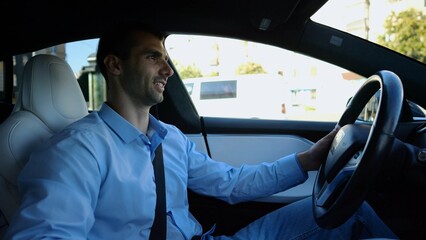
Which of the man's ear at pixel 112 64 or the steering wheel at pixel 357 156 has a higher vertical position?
the man's ear at pixel 112 64

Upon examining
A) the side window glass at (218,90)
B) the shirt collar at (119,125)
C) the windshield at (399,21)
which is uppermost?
the windshield at (399,21)

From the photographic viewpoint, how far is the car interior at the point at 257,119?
1.13 m

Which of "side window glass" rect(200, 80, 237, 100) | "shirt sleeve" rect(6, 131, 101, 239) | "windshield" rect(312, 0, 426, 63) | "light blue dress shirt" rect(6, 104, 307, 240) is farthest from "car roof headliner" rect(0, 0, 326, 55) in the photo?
"windshield" rect(312, 0, 426, 63)

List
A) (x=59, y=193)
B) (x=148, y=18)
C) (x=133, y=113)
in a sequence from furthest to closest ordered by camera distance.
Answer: (x=148, y=18), (x=133, y=113), (x=59, y=193)

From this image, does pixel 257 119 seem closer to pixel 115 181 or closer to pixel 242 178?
pixel 242 178

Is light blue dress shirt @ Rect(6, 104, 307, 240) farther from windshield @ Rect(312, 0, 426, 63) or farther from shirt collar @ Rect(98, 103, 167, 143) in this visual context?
windshield @ Rect(312, 0, 426, 63)

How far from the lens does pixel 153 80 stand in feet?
5.16

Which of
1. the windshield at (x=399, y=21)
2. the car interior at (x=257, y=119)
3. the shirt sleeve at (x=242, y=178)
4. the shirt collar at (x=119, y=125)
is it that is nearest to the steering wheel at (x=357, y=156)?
the car interior at (x=257, y=119)

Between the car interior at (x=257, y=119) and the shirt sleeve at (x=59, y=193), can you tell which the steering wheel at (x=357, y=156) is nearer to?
the car interior at (x=257, y=119)

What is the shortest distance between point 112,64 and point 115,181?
1.74ft

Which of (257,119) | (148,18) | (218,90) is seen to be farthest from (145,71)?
(218,90)

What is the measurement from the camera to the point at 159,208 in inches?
55.9

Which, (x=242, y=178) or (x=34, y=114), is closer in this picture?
(x=34, y=114)

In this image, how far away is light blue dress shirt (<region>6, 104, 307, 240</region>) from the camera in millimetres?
1105
